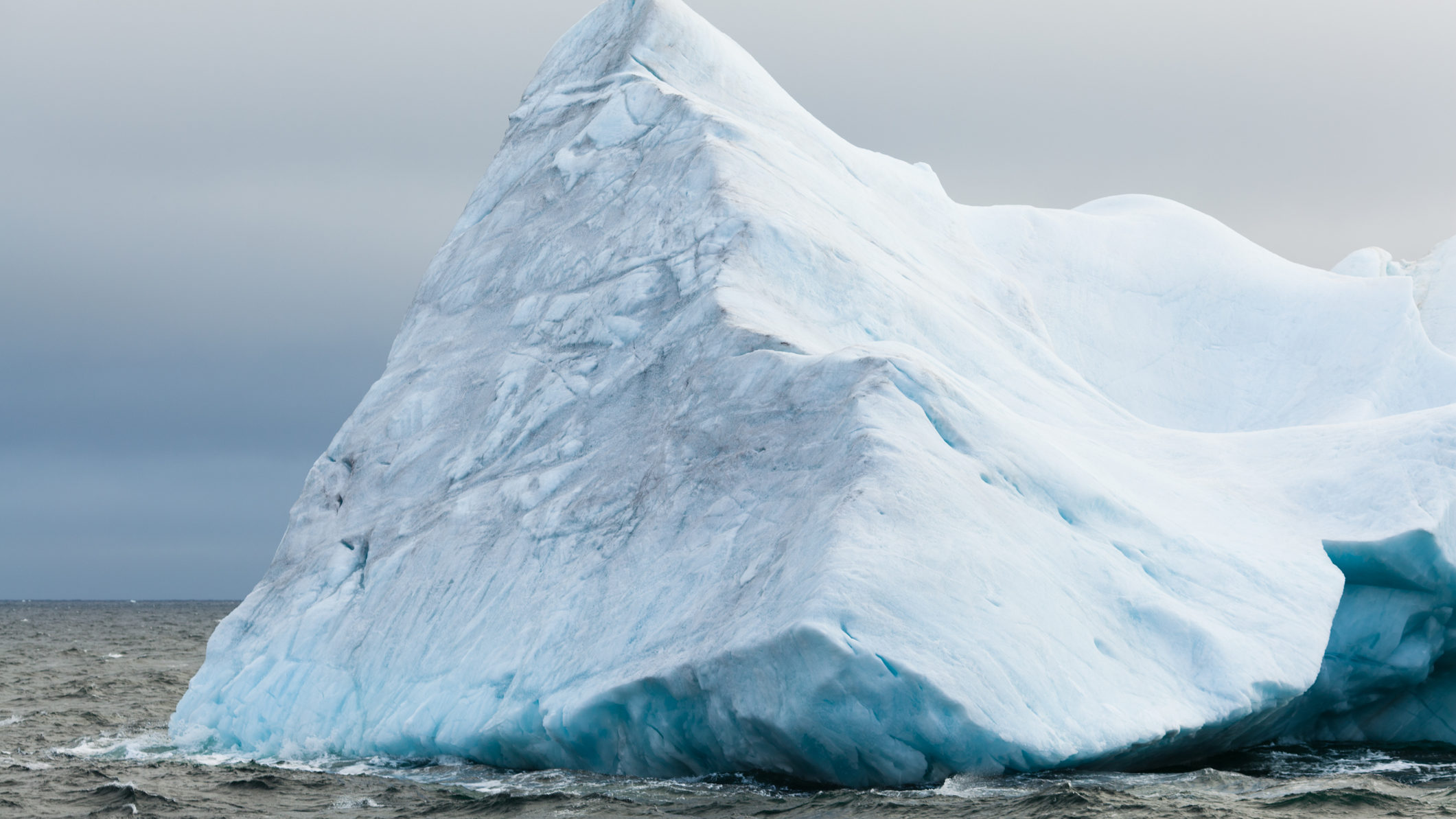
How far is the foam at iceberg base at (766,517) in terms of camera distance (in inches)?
323

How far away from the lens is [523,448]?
476 inches

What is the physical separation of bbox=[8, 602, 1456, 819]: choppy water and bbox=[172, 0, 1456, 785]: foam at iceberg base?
0.26 meters

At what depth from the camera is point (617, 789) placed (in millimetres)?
8680

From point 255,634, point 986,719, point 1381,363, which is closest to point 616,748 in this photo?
point 986,719

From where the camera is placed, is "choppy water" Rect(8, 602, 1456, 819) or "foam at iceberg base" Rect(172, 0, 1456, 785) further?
"foam at iceberg base" Rect(172, 0, 1456, 785)

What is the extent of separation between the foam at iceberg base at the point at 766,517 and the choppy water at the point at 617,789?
0.85 ft

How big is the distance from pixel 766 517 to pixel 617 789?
7.15ft

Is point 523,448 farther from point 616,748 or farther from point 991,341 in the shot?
point 991,341

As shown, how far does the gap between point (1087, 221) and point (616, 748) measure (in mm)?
15363

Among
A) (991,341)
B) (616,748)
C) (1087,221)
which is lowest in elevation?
(616,748)

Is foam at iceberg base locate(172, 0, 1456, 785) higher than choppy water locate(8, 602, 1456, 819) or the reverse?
higher

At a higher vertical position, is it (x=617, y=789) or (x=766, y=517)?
(x=766, y=517)

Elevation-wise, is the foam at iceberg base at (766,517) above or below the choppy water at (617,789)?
above

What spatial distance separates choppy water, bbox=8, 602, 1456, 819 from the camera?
7641 mm
